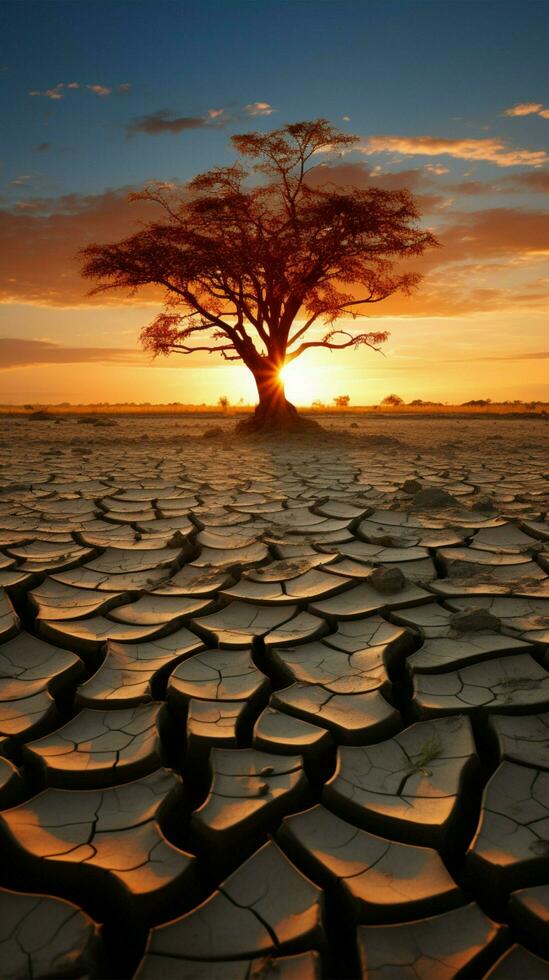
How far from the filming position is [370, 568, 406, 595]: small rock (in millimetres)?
2316

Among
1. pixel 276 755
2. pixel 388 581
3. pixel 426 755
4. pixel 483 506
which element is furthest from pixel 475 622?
pixel 483 506

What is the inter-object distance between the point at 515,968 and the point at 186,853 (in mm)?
546

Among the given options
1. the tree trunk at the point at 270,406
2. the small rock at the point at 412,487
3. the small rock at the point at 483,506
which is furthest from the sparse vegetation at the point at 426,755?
the tree trunk at the point at 270,406

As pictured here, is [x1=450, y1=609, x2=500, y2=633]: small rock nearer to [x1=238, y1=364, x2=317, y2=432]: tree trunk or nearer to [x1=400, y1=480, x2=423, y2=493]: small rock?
[x1=400, y1=480, x2=423, y2=493]: small rock

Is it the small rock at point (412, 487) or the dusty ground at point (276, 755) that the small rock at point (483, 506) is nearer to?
the dusty ground at point (276, 755)

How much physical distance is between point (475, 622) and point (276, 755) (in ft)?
2.79

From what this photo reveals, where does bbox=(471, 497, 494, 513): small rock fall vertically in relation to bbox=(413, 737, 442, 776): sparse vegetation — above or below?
above

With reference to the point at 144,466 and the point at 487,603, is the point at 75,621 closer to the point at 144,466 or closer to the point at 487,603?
the point at 487,603

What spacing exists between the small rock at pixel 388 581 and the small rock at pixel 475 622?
0.36m

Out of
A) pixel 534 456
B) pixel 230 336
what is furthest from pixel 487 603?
pixel 230 336

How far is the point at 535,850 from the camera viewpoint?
43.1 inches

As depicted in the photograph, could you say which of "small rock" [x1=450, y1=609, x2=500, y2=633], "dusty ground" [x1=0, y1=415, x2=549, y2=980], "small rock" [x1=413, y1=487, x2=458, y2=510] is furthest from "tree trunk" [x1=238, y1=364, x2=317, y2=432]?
"small rock" [x1=450, y1=609, x2=500, y2=633]

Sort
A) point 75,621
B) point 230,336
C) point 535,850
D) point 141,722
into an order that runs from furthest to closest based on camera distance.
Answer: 1. point 230,336
2. point 75,621
3. point 141,722
4. point 535,850

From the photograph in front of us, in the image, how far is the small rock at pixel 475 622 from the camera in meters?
1.96
